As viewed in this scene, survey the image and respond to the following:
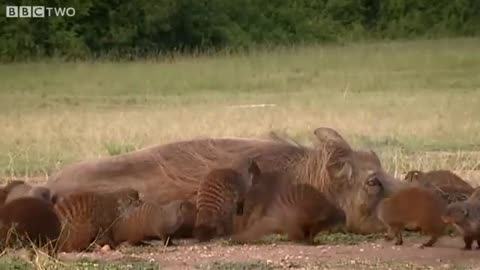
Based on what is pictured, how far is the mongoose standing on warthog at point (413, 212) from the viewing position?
516cm

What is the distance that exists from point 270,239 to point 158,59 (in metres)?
24.7

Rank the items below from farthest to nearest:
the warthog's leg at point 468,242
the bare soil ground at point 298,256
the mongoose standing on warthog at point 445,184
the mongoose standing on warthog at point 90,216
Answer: the mongoose standing on warthog at point 445,184 < the mongoose standing on warthog at point 90,216 < the warthog's leg at point 468,242 < the bare soil ground at point 298,256

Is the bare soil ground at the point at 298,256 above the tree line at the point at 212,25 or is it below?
above

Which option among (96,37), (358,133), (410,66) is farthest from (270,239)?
(96,37)

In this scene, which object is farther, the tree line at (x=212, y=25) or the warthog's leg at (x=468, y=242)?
the tree line at (x=212, y=25)

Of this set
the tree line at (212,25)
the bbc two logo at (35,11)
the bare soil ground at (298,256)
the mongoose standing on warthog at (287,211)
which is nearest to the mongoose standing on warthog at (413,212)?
the bare soil ground at (298,256)

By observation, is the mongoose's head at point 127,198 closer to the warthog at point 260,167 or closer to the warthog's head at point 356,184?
the warthog at point 260,167

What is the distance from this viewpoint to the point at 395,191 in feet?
17.1

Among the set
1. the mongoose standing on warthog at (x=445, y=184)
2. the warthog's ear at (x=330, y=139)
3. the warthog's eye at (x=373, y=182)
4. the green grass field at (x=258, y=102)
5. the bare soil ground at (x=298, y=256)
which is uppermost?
the warthog's ear at (x=330, y=139)

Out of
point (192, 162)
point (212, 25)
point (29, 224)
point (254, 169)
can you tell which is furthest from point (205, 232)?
point (212, 25)

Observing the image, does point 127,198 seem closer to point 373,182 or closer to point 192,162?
point 192,162

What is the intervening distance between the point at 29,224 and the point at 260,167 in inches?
44.5

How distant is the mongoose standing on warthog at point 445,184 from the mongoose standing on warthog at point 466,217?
0.24 meters

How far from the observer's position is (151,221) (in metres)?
5.34
